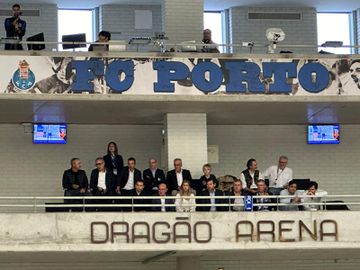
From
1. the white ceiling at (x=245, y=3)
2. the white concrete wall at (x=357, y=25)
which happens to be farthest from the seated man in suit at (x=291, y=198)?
the white concrete wall at (x=357, y=25)

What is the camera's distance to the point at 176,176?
2555 centimetres

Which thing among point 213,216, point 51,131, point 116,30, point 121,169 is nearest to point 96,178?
point 121,169

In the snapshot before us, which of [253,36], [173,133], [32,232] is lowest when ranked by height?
[32,232]

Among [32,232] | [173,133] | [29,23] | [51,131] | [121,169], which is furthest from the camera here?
[29,23]

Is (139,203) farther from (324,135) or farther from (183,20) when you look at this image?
(324,135)

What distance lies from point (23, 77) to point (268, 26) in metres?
8.68

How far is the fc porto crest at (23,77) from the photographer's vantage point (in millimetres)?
25734

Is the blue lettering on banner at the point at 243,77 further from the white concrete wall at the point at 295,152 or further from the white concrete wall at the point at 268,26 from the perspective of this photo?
the white concrete wall at the point at 268,26

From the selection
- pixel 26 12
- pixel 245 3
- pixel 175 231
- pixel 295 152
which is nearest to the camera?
pixel 175 231

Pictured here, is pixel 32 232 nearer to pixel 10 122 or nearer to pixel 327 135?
pixel 10 122

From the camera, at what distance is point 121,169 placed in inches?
993

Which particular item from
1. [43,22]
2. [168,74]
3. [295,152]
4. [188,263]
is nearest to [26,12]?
[43,22]

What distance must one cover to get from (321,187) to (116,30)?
6929mm

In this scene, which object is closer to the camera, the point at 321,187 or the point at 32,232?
the point at 32,232
